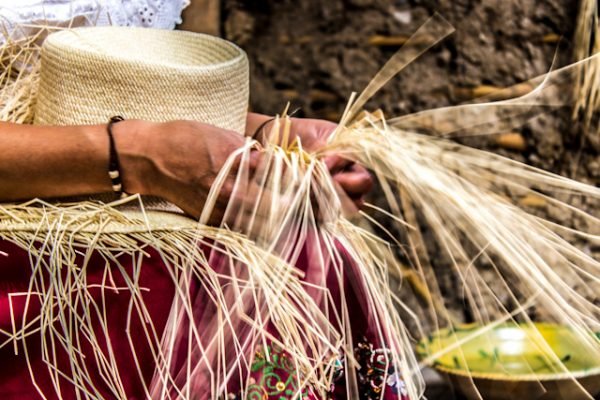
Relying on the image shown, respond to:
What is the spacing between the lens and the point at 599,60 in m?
2.00

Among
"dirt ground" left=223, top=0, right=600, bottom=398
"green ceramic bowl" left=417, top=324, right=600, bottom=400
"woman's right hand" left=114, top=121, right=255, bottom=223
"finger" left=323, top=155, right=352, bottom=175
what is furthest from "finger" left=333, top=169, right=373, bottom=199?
"dirt ground" left=223, top=0, right=600, bottom=398

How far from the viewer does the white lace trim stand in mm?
1221

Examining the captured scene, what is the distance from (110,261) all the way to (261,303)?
186mm

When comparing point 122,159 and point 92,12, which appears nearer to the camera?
point 122,159

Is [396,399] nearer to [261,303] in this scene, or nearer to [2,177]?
[261,303]

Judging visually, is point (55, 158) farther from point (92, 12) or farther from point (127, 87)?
point (92, 12)

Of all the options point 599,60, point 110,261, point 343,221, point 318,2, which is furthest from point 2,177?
point 599,60

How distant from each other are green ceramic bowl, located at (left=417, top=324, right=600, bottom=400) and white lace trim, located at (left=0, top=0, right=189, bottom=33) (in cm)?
80

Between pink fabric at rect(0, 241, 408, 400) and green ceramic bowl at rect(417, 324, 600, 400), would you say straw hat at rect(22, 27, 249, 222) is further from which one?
green ceramic bowl at rect(417, 324, 600, 400)

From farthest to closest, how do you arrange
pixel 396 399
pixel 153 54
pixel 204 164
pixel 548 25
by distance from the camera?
pixel 548 25 → pixel 153 54 → pixel 396 399 → pixel 204 164

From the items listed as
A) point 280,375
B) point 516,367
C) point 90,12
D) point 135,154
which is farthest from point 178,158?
point 516,367

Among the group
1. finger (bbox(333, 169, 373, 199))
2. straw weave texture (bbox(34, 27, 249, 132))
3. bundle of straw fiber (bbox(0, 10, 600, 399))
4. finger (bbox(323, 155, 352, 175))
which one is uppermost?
straw weave texture (bbox(34, 27, 249, 132))

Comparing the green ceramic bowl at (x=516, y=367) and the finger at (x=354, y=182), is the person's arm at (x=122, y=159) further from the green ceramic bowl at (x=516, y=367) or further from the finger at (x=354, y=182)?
the green ceramic bowl at (x=516, y=367)

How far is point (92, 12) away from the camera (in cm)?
130
